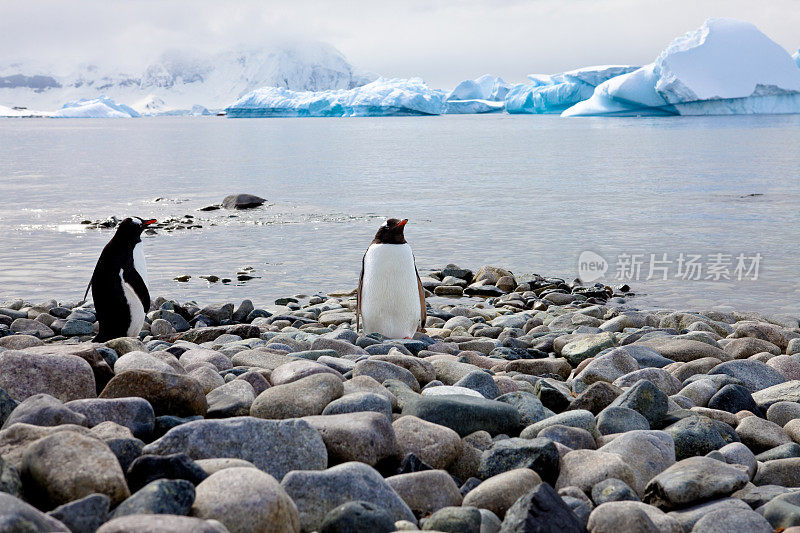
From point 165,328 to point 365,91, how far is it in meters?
84.8

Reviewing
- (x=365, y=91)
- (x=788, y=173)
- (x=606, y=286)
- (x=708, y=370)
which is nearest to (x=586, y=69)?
(x=365, y=91)

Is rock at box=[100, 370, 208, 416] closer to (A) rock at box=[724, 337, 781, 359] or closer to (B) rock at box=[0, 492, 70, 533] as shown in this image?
(B) rock at box=[0, 492, 70, 533]

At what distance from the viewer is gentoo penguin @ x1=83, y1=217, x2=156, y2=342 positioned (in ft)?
18.7

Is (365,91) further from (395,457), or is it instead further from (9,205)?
(395,457)

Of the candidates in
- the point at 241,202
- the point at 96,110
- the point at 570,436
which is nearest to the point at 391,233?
the point at 570,436

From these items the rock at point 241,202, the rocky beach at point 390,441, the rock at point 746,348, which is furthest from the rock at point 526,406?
the rock at point 241,202

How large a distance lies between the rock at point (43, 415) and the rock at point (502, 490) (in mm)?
1223

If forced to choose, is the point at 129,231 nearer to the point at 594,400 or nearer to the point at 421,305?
the point at 421,305

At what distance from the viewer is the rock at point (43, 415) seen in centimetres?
234

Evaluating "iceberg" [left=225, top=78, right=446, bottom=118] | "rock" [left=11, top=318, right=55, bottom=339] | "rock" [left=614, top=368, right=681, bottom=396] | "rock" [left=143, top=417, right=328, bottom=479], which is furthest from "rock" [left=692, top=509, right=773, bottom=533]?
"iceberg" [left=225, top=78, right=446, bottom=118]

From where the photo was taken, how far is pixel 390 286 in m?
5.64

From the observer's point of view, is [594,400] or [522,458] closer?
[522,458]

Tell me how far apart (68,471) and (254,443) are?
54 centimetres

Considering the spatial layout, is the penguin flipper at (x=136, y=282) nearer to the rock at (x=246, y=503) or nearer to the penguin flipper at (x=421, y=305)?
the penguin flipper at (x=421, y=305)
